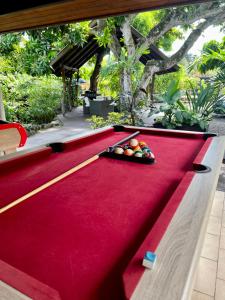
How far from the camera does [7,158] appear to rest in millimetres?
1518

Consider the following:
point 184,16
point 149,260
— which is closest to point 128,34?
point 184,16

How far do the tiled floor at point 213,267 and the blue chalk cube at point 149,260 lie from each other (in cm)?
106

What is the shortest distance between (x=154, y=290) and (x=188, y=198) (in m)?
0.54

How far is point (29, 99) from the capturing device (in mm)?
6934

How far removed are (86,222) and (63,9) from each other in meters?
2.16

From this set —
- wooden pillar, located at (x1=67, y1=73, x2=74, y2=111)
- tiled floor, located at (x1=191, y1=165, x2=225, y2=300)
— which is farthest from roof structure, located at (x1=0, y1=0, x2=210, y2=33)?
wooden pillar, located at (x1=67, y1=73, x2=74, y2=111)

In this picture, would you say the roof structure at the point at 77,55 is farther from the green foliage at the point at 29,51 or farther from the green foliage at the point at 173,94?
the green foliage at the point at 173,94

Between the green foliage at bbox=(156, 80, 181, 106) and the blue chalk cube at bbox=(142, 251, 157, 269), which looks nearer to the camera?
the blue chalk cube at bbox=(142, 251, 157, 269)

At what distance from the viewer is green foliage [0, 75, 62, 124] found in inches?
258

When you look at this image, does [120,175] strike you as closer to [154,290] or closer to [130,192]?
[130,192]

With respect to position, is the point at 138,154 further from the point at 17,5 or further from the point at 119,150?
the point at 17,5

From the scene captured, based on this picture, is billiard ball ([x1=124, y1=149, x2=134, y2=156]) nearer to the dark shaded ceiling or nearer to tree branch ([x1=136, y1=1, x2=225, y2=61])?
the dark shaded ceiling

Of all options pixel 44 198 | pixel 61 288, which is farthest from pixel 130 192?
pixel 61 288

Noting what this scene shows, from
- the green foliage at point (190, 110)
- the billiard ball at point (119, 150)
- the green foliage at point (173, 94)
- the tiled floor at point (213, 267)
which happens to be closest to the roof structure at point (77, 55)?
the green foliage at point (173, 94)
